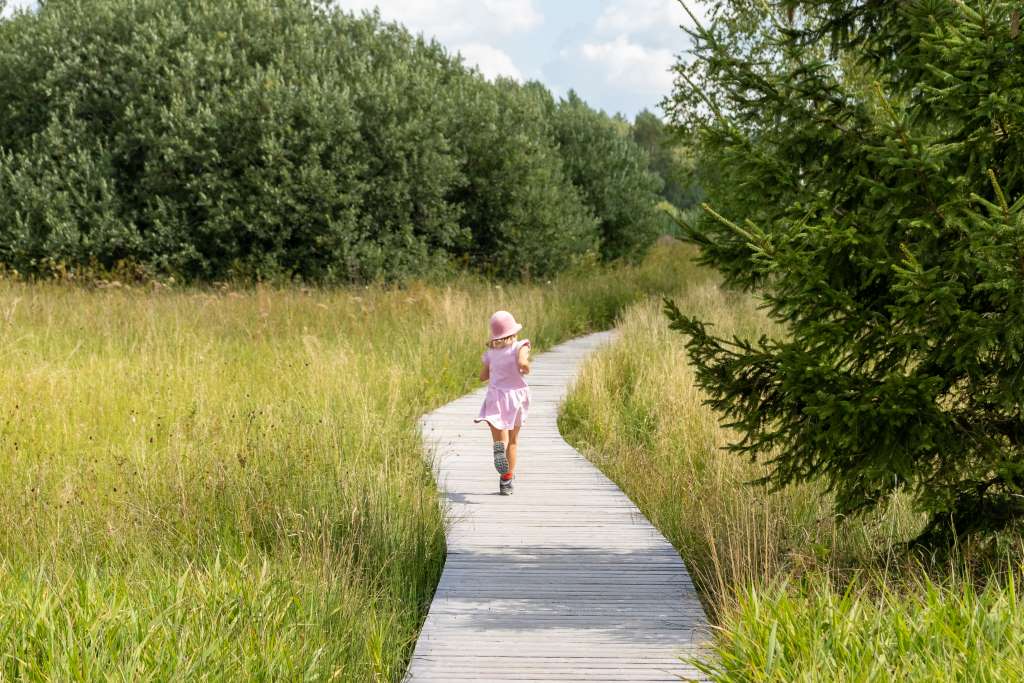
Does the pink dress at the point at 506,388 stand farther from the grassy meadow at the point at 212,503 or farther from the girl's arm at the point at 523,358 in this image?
the grassy meadow at the point at 212,503

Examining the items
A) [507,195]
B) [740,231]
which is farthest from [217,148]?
[740,231]

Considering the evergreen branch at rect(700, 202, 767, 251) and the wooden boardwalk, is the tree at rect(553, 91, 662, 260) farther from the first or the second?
the evergreen branch at rect(700, 202, 767, 251)

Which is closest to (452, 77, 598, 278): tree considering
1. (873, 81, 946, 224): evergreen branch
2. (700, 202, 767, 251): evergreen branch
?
(700, 202, 767, 251): evergreen branch

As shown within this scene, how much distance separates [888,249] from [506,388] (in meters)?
3.19

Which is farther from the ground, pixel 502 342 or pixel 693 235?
pixel 693 235

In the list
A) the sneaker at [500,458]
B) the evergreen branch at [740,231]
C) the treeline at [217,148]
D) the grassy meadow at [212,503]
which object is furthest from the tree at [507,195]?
the evergreen branch at [740,231]

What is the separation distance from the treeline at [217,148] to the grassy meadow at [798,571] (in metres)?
10.7

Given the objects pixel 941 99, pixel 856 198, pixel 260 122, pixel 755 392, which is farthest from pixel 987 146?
pixel 260 122

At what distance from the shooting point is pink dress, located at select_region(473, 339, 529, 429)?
671 cm

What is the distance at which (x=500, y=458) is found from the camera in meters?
6.50

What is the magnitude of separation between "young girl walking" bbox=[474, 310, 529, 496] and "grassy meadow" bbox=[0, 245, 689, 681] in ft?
1.90

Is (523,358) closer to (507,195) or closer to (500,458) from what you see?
(500,458)

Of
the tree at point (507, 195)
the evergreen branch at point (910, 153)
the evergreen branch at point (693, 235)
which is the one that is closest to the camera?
the evergreen branch at point (910, 153)

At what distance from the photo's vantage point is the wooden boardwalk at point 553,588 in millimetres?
3850
